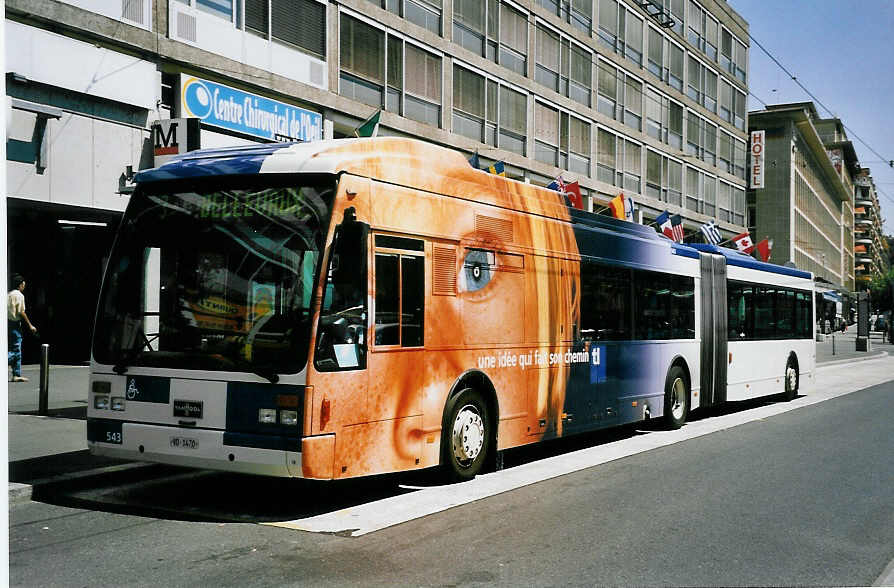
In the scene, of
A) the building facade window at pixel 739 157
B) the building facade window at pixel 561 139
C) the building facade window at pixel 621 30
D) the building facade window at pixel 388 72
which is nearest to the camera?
the building facade window at pixel 388 72

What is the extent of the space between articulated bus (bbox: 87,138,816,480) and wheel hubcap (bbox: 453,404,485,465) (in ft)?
0.06

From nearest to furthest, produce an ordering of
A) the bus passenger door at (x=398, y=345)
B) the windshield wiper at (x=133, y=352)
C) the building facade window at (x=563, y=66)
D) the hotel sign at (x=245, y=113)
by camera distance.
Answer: the windshield wiper at (x=133, y=352)
the bus passenger door at (x=398, y=345)
the hotel sign at (x=245, y=113)
the building facade window at (x=563, y=66)

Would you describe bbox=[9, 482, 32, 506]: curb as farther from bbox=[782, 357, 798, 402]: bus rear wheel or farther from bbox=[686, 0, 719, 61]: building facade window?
bbox=[686, 0, 719, 61]: building facade window

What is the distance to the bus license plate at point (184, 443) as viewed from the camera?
23.1 feet

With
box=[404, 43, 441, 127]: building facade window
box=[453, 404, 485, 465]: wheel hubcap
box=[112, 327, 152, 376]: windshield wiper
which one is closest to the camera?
box=[112, 327, 152, 376]: windshield wiper

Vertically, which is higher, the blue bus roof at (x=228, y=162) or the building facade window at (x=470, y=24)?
the building facade window at (x=470, y=24)

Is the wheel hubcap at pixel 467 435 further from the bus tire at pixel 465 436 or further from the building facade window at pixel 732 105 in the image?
the building facade window at pixel 732 105

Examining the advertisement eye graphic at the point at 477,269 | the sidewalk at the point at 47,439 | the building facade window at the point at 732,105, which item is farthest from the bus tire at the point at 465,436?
the building facade window at the point at 732,105

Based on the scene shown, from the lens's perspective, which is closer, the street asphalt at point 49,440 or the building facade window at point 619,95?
the street asphalt at point 49,440

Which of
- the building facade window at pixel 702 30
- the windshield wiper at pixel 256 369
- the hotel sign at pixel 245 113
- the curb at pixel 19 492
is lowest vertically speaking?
the curb at pixel 19 492

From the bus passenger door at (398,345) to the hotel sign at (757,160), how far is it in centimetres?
5320

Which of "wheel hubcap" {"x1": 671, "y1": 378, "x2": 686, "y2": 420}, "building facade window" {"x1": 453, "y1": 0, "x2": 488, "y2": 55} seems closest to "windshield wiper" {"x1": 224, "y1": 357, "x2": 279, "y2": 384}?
"wheel hubcap" {"x1": 671, "y1": 378, "x2": 686, "y2": 420}

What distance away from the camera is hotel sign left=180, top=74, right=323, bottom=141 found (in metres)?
19.5

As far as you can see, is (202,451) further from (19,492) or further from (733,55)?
(733,55)
